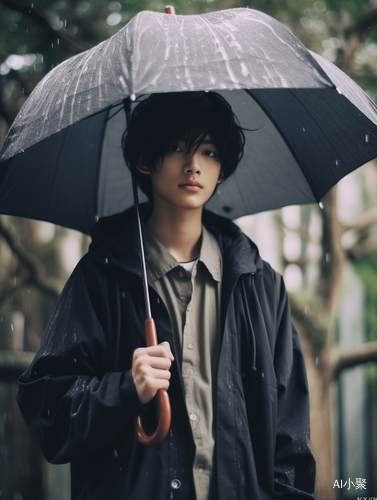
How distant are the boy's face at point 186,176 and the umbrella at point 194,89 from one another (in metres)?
0.28

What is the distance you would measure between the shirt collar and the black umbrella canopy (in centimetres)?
47

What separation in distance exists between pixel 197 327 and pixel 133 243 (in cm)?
40

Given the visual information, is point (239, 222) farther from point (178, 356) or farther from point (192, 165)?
point (178, 356)

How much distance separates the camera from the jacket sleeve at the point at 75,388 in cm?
171

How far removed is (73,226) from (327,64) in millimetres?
1298

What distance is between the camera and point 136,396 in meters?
1.68

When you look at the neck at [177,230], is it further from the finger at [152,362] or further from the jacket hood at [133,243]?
the finger at [152,362]

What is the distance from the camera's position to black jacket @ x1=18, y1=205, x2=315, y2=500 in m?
1.77

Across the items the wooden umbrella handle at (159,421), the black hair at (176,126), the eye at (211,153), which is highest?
the black hair at (176,126)

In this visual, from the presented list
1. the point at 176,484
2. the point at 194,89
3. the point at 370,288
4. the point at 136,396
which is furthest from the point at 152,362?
the point at 370,288

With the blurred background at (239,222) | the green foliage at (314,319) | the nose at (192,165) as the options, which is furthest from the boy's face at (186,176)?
the green foliage at (314,319)

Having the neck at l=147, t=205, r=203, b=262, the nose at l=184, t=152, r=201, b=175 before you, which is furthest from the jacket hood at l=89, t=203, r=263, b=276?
the nose at l=184, t=152, r=201, b=175

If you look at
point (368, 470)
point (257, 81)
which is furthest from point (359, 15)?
point (368, 470)

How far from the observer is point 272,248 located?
892cm
